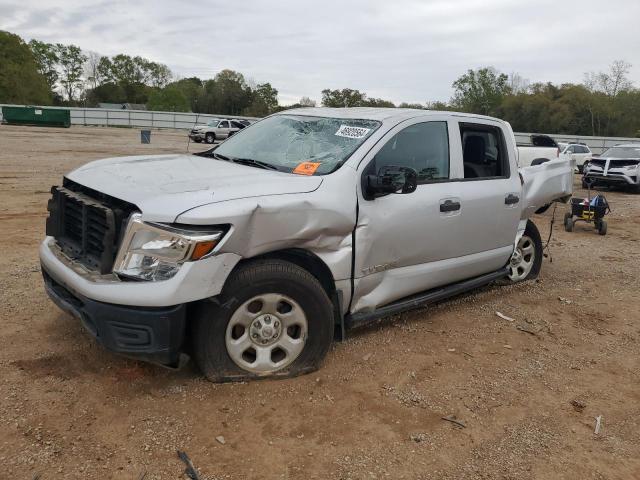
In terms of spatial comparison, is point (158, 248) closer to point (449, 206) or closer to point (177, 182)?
point (177, 182)

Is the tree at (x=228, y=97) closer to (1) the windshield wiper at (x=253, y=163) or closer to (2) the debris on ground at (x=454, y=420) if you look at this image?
(1) the windshield wiper at (x=253, y=163)

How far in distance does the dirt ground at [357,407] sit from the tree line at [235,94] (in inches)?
966

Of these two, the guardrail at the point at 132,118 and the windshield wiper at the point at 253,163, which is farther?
the guardrail at the point at 132,118

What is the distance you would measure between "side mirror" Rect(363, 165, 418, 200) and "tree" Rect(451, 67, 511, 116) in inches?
3076

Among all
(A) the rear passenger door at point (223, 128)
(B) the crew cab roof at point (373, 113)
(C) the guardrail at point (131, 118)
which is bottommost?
(B) the crew cab roof at point (373, 113)

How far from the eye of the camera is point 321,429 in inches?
118

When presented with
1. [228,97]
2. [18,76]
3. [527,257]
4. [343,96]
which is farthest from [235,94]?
[527,257]

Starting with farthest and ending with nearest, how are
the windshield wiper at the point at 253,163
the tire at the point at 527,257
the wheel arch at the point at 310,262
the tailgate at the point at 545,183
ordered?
1. the tire at the point at 527,257
2. the tailgate at the point at 545,183
3. the windshield wiper at the point at 253,163
4. the wheel arch at the point at 310,262

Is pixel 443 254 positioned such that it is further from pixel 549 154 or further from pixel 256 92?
pixel 256 92

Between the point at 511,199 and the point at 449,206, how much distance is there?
1027 millimetres

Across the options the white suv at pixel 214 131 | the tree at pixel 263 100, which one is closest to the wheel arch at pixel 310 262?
the white suv at pixel 214 131

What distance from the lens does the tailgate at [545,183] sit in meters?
5.39

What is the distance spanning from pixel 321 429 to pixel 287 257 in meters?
1.05

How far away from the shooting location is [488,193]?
4676 mm
